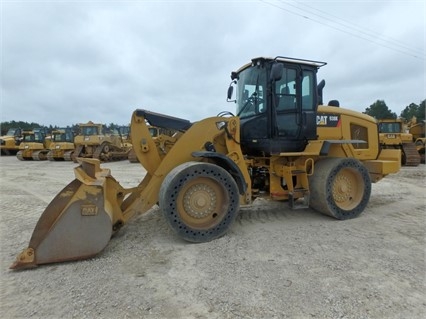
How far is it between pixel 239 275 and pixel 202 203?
137cm

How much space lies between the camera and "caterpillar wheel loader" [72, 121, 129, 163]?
20359 millimetres

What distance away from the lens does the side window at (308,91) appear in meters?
5.63

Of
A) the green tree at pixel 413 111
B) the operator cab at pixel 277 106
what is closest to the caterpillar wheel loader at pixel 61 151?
the operator cab at pixel 277 106

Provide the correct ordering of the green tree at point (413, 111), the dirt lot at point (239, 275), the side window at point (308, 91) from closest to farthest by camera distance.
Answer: the dirt lot at point (239, 275)
the side window at point (308, 91)
the green tree at point (413, 111)

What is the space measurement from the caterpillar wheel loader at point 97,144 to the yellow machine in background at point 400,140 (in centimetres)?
1600

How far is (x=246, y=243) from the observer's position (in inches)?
169

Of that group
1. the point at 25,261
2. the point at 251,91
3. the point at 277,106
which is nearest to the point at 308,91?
the point at 277,106

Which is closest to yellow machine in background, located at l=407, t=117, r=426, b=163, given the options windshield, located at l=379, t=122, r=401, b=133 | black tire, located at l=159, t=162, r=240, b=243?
windshield, located at l=379, t=122, r=401, b=133

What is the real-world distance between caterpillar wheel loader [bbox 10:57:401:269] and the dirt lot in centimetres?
33

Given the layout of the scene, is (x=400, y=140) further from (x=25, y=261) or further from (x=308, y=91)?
(x=25, y=261)

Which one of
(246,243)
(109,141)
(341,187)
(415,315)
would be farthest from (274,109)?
(109,141)

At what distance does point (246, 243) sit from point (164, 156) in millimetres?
1871

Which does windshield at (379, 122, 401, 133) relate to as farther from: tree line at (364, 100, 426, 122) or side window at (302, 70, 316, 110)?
tree line at (364, 100, 426, 122)

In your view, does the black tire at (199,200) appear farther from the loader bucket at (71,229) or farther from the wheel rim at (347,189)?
the wheel rim at (347,189)
